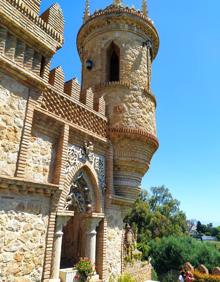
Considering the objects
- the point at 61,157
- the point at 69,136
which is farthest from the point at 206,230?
the point at 61,157

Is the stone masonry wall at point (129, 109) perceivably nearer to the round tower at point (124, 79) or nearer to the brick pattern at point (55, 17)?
the round tower at point (124, 79)

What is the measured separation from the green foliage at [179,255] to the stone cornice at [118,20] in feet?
69.4

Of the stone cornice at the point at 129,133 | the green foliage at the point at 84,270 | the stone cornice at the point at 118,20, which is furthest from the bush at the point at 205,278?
the stone cornice at the point at 118,20

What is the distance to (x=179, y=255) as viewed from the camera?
992 inches

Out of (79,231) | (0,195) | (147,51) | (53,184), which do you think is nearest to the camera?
(0,195)

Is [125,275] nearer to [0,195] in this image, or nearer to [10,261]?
[10,261]

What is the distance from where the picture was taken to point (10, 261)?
17.6 feet

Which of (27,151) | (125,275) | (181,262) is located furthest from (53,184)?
(181,262)

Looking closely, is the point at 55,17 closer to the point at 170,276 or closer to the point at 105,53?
the point at 105,53

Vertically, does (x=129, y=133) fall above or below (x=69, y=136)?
above

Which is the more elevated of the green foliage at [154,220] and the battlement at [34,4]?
the battlement at [34,4]

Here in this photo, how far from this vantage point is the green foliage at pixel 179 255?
24.6 meters

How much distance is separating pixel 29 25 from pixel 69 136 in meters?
3.27

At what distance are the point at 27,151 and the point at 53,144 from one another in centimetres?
129
